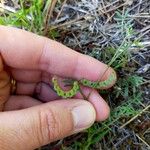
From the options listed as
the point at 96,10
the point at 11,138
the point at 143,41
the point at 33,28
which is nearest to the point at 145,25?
the point at 143,41

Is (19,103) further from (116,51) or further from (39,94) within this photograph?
(116,51)

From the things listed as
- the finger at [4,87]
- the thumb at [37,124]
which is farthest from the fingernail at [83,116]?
the finger at [4,87]

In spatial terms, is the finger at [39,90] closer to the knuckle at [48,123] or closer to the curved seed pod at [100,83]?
the curved seed pod at [100,83]

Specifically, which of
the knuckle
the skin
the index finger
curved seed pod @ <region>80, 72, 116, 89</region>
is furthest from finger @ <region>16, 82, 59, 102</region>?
the knuckle

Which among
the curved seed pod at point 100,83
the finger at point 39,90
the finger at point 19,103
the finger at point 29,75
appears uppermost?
the curved seed pod at point 100,83

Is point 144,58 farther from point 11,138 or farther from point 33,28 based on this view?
point 11,138

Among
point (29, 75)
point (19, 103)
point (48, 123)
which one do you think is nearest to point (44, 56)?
point (29, 75)

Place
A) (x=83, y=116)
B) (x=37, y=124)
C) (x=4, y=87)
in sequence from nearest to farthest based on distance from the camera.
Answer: (x=37, y=124) → (x=83, y=116) → (x=4, y=87)

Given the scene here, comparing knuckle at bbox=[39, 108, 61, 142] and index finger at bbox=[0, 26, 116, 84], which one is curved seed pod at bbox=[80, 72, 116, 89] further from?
knuckle at bbox=[39, 108, 61, 142]
